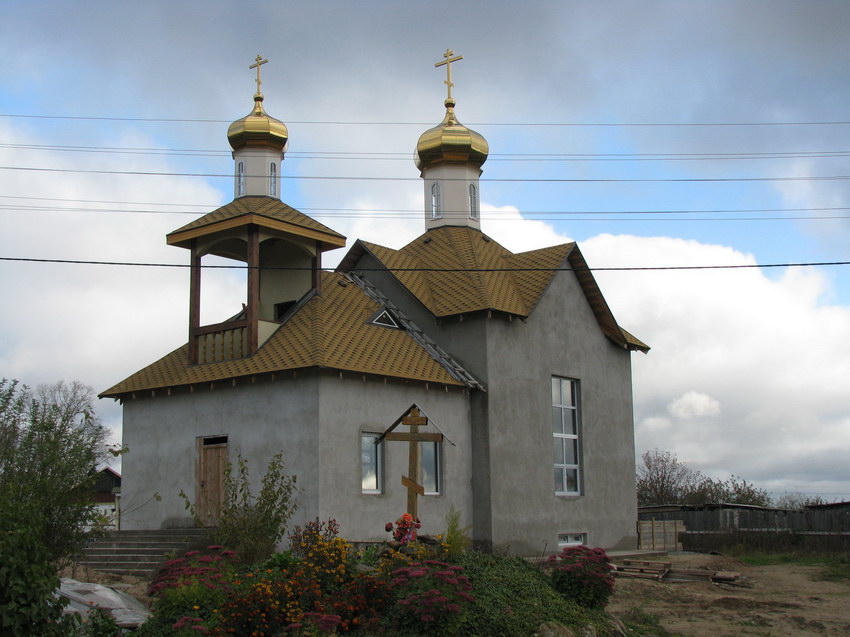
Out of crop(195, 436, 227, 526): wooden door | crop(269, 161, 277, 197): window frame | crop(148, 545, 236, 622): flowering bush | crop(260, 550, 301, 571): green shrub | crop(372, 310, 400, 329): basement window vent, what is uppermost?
crop(269, 161, 277, 197): window frame

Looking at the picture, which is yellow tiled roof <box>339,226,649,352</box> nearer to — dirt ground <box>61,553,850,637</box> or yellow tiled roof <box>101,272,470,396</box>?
yellow tiled roof <box>101,272,470,396</box>

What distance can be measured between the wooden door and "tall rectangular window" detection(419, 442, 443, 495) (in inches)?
156

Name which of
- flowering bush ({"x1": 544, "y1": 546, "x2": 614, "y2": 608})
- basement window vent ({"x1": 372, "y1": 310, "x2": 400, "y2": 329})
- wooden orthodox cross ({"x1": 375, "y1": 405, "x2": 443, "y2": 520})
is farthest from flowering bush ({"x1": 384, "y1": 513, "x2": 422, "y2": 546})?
basement window vent ({"x1": 372, "y1": 310, "x2": 400, "y2": 329})

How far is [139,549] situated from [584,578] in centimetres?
878

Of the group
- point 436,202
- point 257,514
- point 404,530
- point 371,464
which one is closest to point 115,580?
point 257,514

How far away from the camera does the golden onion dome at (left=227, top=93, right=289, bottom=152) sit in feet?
74.6

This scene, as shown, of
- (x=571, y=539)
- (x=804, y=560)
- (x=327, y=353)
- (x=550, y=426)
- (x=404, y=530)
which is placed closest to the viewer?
(x=404, y=530)

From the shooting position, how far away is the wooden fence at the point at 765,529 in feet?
85.9

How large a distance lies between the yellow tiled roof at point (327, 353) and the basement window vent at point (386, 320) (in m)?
0.21

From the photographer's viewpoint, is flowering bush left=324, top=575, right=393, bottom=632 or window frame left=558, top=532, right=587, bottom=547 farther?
window frame left=558, top=532, right=587, bottom=547

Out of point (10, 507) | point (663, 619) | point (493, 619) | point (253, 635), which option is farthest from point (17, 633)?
point (663, 619)

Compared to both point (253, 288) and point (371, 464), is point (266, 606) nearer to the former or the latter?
point (371, 464)

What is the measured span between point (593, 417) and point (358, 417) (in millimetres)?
7446

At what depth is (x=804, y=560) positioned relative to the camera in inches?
972
